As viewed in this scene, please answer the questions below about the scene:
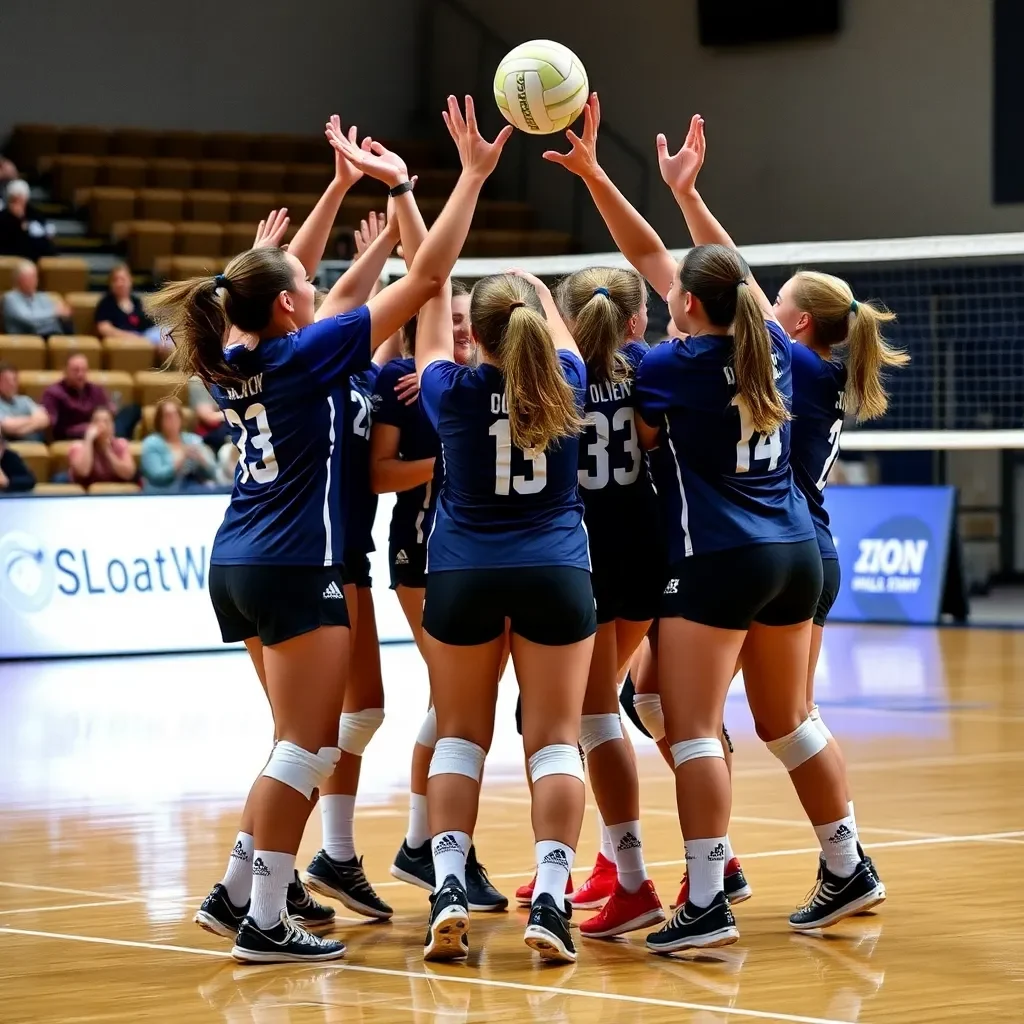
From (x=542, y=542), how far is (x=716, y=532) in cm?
48

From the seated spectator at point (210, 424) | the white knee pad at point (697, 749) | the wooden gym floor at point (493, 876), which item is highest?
the seated spectator at point (210, 424)

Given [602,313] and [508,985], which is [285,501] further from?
[508,985]

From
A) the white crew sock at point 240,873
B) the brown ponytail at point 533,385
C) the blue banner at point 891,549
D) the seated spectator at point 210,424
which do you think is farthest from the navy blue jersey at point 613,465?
the seated spectator at point 210,424

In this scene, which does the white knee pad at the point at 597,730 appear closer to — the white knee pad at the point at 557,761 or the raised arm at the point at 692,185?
the white knee pad at the point at 557,761

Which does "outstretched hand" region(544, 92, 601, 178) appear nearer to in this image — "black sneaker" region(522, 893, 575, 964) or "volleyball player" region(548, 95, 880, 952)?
"volleyball player" region(548, 95, 880, 952)

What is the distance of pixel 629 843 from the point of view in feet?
17.5

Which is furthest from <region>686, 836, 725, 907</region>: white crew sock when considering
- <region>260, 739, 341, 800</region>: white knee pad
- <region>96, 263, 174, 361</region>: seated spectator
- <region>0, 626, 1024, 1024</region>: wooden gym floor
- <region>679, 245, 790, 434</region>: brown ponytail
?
<region>96, 263, 174, 361</region>: seated spectator

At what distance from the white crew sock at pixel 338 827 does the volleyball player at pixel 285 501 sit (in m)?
0.61

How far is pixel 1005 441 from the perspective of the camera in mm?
14602

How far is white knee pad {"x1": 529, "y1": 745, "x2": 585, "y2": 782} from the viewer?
15.8 feet

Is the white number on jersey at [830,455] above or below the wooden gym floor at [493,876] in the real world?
above

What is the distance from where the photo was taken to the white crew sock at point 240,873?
503 cm

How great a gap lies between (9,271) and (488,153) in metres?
13.4

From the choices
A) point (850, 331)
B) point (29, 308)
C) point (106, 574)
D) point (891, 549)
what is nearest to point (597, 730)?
point (850, 331)
